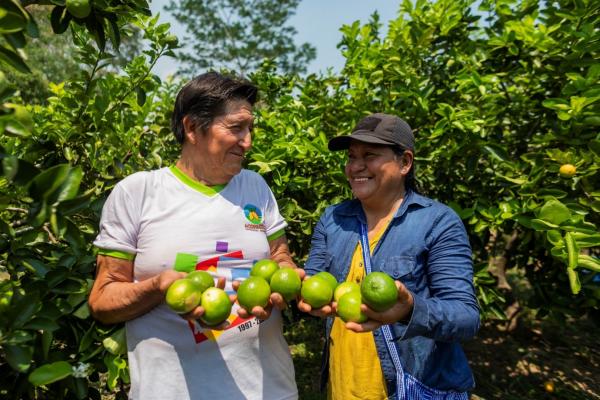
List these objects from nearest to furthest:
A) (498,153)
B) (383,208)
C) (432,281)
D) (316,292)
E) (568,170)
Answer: (316,292), (432,281), (383,208), (568,170), (498,153)

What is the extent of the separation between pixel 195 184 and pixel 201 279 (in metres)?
0.44

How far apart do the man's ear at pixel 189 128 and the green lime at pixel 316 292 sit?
788mm

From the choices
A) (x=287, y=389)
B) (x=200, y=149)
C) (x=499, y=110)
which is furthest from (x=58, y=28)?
(x=499, y=110)

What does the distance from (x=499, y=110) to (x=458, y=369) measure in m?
1.92

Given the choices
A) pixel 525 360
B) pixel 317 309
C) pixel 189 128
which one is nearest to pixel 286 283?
pixel 317 309

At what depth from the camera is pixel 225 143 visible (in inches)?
72.0

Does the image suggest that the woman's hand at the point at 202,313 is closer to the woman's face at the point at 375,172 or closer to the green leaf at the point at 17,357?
the green leaf at the point at 17,357

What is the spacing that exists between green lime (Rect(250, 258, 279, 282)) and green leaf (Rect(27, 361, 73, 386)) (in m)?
0.72

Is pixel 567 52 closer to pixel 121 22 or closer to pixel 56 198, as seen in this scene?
pixel 121 22

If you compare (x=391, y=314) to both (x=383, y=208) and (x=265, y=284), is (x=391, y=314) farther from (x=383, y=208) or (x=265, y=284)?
(x=383, y=208)

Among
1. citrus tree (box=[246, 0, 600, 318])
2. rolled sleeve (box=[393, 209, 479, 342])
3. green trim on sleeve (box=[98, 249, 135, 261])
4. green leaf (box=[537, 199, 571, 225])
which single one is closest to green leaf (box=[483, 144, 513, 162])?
citrus tree (box=[246, 0, 600, 318])

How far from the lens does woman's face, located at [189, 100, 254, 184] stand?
1.83 meters

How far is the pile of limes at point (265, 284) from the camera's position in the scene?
1.63 metres

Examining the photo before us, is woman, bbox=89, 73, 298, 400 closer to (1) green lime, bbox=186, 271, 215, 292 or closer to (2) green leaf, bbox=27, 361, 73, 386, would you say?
(1) green lime, bbox=186, 271, 215, 292
